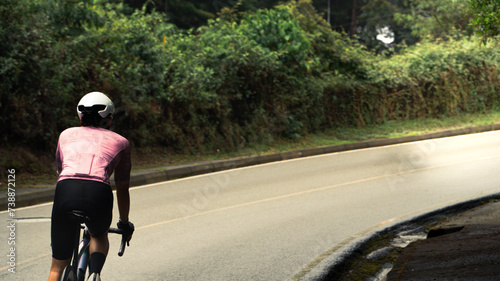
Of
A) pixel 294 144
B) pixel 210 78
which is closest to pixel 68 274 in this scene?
pixel 210 78

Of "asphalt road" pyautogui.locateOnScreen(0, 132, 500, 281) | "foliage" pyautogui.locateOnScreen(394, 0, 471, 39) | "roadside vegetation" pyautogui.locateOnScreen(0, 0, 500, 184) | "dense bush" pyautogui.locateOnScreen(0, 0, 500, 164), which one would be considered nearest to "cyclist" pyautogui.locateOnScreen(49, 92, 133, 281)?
"asphalt road" pyautogui.locateOnScreen(0, 132, 500, 281)

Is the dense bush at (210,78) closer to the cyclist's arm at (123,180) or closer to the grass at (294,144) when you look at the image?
the grass at (294,144)

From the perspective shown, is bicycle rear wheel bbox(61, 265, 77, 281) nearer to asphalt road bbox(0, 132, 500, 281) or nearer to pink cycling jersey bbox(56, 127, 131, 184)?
asphalt road bbox(0, 132, 500, 281)

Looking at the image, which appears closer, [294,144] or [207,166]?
[207,166]

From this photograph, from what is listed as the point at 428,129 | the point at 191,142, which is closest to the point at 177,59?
the point at 191,142

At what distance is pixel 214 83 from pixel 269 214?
29.2 ft

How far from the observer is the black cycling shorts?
3.66 m

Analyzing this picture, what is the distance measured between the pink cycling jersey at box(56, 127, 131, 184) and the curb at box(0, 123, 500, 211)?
6840mm

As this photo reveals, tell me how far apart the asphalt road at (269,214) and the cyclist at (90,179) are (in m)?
0.21

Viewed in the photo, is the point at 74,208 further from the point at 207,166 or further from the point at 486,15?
the point at 207,166

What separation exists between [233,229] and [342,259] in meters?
2.12

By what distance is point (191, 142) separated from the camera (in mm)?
16984

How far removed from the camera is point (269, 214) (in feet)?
30.9

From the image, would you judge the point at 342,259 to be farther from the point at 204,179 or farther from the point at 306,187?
the point at 204,179
